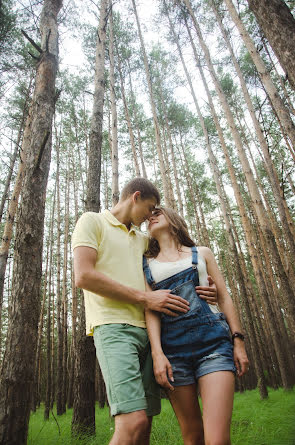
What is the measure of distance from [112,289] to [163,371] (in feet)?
1.55

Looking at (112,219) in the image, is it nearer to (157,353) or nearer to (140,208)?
(140,208)

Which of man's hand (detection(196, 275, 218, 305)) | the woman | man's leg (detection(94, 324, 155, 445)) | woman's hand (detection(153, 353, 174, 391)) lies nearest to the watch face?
the woman

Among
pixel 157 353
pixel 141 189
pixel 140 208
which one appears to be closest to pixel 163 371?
pixel 157 353

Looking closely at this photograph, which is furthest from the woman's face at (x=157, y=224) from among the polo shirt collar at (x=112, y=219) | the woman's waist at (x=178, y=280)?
the woman's waist at (x=178, y=280)

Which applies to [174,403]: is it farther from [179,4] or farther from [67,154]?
[67,154]

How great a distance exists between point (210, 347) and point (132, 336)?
16.1 inches

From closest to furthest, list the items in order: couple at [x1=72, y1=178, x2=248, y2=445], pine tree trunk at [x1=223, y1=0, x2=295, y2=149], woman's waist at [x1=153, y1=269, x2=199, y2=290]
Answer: couple at [x1=72, y1=178, x2=248, y2=445], woman's waist at [x1=153, y1=269, x2=199, y2=290], pine tree trunk at [x1=223, y1=0, x2=295, y2=149]

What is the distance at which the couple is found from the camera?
1188 millimetres

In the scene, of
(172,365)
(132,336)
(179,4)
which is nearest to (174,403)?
(172,365)

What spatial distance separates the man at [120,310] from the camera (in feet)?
3.76

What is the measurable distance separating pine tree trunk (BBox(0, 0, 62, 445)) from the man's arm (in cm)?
128

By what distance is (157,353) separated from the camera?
136 centimetres

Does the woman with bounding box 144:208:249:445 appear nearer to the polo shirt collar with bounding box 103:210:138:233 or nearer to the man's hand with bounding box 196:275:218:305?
the man's hand with bounding box 196:275:218:305

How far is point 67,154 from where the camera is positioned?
1423 centimetres
